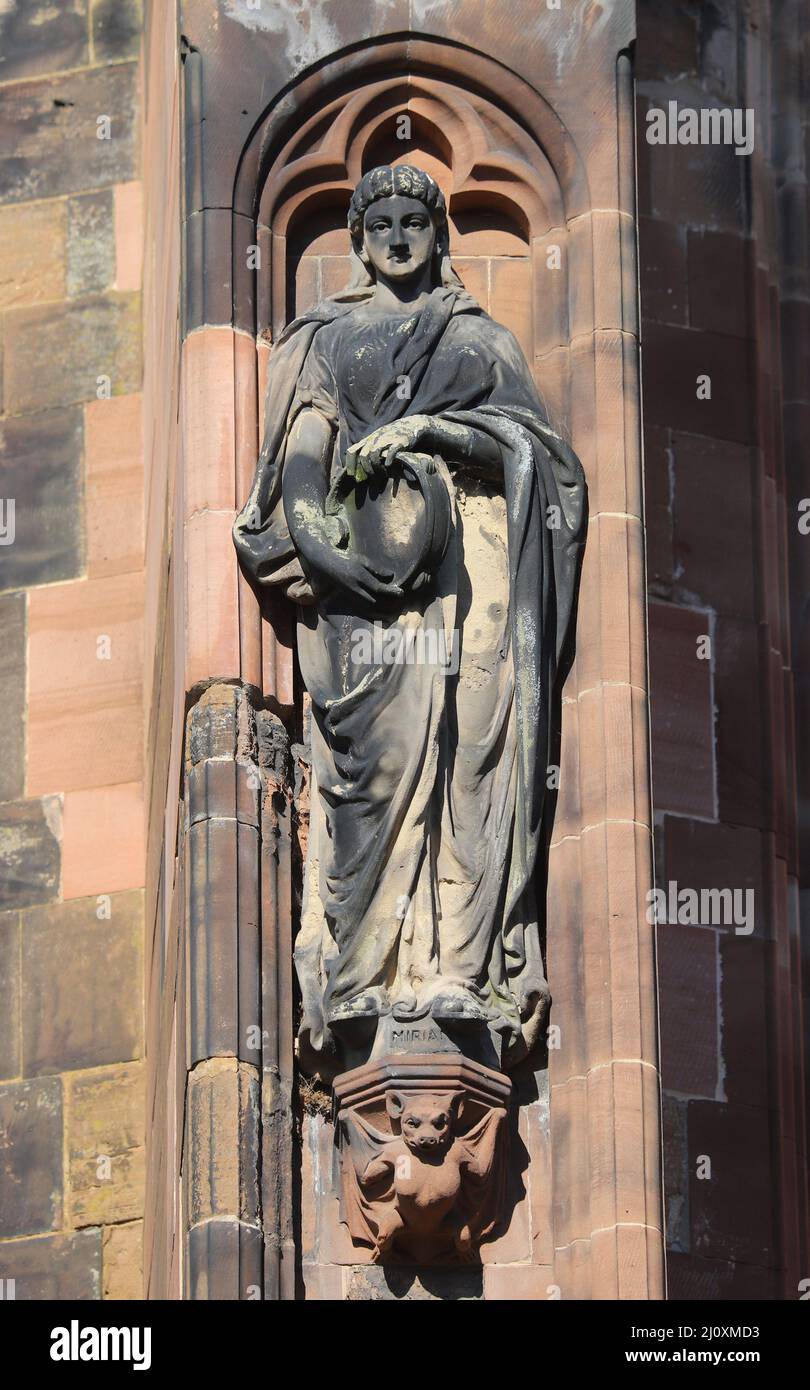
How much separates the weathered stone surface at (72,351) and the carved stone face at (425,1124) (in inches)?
230

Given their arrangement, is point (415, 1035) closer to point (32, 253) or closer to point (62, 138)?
point (32, 253)

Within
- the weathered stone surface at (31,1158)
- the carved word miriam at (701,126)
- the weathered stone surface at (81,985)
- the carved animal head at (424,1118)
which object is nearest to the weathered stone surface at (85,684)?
the weathered stone surface at (81,985)

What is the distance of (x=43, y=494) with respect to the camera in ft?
69.6

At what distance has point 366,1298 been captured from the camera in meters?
16.2

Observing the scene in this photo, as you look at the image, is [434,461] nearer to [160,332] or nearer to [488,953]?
[488,953]

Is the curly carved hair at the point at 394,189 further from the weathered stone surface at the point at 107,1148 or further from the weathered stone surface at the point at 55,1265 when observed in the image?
the weathered stone surface at the point at 55,1265

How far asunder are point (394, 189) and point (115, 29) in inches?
188

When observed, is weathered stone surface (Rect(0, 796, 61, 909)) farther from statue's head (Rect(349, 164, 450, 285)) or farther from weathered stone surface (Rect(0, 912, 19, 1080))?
statue's head (Rect(349, 164, 450, 285))

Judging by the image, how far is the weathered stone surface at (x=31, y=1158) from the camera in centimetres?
1992

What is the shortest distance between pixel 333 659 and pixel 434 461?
70cm

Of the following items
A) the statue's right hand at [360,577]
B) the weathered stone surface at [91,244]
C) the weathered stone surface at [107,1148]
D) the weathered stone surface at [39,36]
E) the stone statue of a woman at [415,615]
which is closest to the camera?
the stone statue of a woman at [415,615]
